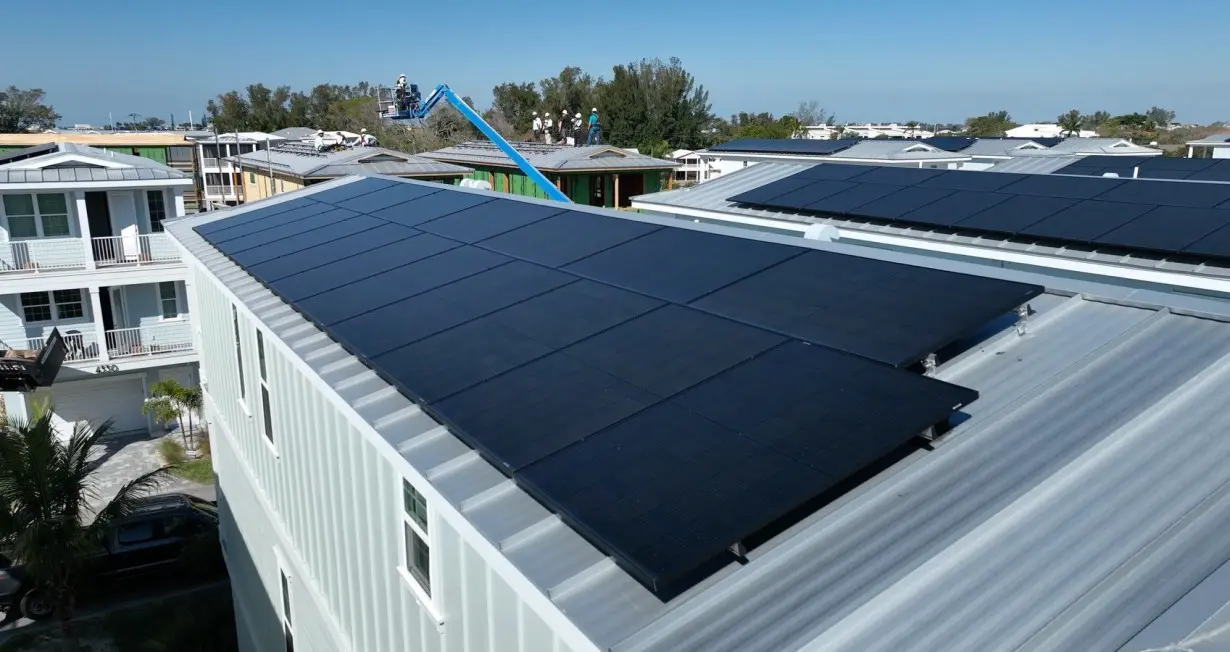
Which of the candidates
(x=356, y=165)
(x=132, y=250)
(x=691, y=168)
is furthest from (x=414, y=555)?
(x=691, y=168)

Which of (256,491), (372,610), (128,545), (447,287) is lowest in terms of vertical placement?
(128,545)

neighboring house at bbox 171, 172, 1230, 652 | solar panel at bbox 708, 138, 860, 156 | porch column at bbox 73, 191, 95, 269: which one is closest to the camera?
neighboring house at bbox 171, 172, 1230, 652

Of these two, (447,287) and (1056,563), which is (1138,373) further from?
(447,287)

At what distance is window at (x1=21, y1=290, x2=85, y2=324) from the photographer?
81.3 ft

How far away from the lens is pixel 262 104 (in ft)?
343

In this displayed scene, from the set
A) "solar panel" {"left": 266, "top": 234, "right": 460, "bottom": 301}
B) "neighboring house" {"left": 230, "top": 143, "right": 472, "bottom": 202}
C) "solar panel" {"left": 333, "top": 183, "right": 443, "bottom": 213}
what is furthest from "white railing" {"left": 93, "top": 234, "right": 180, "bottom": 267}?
"solar panel" {"left": 266, "top": 234, "right": 460, "bottom": 301}

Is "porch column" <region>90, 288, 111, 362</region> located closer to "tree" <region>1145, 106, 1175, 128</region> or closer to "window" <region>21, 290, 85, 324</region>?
"window" <region>21, 290, 85, 324</region>

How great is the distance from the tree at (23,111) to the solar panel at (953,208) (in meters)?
110

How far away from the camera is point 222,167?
53.6m

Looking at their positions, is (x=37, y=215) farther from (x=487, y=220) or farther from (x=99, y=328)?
(x=487, y=220)

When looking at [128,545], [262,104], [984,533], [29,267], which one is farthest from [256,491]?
[262,104]

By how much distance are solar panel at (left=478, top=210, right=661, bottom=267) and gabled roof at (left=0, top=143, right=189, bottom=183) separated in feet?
66.6

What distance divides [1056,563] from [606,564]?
2047mm

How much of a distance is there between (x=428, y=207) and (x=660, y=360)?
765cm
